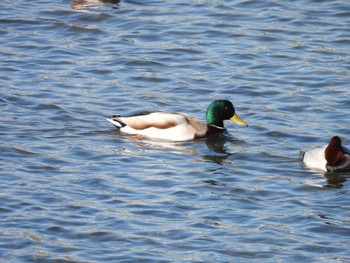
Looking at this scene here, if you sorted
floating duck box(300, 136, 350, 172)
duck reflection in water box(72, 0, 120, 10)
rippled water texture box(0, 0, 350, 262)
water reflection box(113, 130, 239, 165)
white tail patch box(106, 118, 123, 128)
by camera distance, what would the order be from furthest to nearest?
duck reflection in water box(72, 0, 120, 10) < white tail patch box(106, 118, 123, 128) < water reflection box(113, 130, 239, 165) < floating duck box(300, 136, 350, 172) < rippled water texture box(0, 0, 350, 262)

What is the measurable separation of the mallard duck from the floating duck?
1908mm

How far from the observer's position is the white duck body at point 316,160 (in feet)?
44.2

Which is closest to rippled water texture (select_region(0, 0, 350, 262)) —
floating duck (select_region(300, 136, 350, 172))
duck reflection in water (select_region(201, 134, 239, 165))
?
duck reflection in water (select_region(201, 134, 239, 165))

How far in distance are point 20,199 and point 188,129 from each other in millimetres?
4003

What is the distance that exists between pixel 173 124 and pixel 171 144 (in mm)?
295

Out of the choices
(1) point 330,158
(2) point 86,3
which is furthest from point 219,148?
(2) point 86,3

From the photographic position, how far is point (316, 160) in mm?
13469

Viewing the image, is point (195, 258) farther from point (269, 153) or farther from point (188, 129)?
Result: point (188, 129)

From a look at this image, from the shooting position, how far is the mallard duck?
49.7 feet

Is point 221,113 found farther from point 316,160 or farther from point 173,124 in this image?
point 316,160

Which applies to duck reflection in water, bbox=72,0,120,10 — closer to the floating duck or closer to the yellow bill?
the yellow bill

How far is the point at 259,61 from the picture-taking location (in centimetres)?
1833

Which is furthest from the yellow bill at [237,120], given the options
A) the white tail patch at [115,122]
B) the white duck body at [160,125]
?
the white tail patch at [115,122]

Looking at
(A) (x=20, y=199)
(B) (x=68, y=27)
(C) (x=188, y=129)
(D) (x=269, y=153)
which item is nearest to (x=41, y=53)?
(B) (x=68, y=27)
